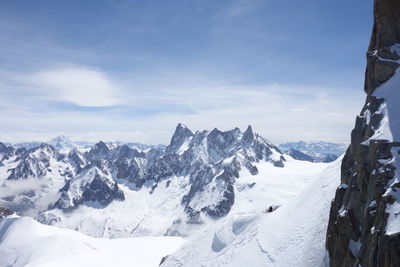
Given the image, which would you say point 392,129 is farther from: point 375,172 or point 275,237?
point 275,237

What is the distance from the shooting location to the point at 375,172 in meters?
30.9

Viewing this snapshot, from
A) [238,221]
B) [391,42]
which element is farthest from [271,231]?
[391,42]

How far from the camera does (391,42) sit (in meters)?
40.1

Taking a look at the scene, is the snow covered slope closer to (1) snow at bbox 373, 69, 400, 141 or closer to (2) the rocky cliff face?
(2) the rocky cliff face

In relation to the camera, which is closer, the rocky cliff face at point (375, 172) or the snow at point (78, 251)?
the rocky cliff face at point (375, 172)

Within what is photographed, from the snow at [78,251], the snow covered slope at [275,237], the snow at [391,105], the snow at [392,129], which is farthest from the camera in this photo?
the snow at [78,251]

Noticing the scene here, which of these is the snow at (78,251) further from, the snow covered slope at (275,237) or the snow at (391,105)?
the snow at (391,105)

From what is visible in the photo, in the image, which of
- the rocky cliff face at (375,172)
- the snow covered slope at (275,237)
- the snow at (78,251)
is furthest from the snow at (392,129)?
the snow at (78,251)

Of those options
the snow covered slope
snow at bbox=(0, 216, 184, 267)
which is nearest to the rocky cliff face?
the snow covered slope

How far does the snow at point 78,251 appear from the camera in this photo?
148 metres

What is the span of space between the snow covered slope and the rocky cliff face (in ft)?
21.9

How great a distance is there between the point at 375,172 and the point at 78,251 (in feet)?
546

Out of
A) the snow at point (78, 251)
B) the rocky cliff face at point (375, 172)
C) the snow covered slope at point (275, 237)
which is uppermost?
the rocky cliff face at point (375, 172)

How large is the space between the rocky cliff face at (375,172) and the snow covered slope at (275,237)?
21.9 ft
